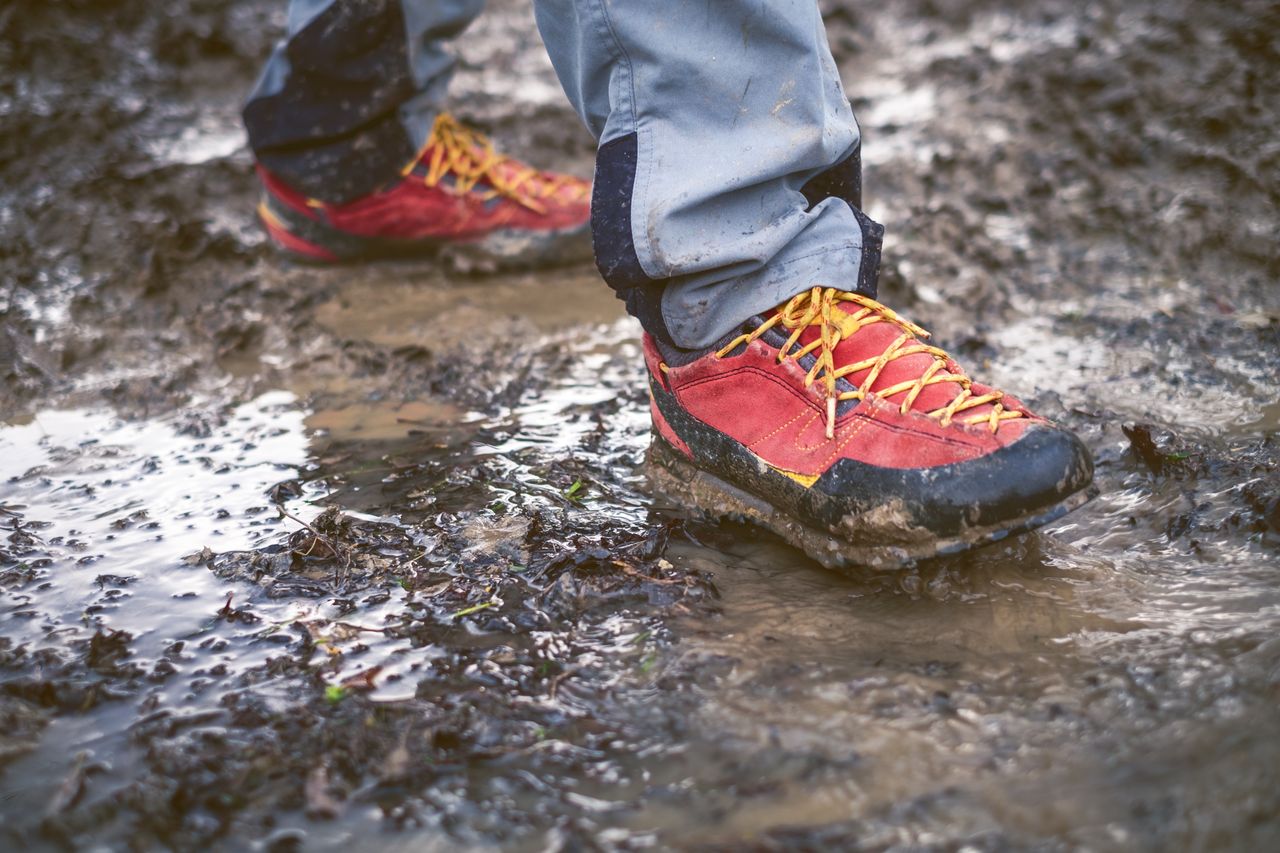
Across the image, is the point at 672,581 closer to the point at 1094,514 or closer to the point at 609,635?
the point at 609,635

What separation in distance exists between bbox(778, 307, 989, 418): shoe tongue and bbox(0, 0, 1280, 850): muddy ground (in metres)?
0.26

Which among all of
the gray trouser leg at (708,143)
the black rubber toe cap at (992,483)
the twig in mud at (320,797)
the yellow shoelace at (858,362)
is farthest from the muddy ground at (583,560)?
the gray trouser leg at (708,143)

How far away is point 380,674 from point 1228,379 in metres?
1.74

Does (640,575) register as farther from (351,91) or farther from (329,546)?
(351,91)

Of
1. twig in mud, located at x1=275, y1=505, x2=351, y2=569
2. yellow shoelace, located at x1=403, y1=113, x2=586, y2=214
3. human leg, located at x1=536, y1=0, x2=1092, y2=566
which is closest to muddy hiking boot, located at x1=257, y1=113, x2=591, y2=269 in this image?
yellow shoelace, located at x1=403, y1=113, x2=586, y2=214

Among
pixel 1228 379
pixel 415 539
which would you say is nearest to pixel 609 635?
pixel 415 539

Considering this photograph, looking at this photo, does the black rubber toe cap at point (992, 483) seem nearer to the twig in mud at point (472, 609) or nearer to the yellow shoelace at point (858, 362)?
the yellow shoelace at point (858, 362)

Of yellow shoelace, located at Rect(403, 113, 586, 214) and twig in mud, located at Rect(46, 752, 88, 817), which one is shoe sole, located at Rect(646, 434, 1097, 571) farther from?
yellow shoelace, located at Rect(403, 113, 586, 214)

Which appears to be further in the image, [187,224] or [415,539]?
[187,224]

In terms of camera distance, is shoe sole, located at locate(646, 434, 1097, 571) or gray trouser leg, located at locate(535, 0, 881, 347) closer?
shoe sole, located at locate(646, 434, 1097, 571)

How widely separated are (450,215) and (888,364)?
162 cm

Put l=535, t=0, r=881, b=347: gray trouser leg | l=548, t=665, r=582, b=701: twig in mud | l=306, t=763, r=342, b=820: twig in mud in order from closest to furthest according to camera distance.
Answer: l=306, t=763, r=342, b=820: twig in mud, l=548, t=665, r=582, b=701: twig in mud, l=535, t=0, r=881, b=347: gray trouser leg

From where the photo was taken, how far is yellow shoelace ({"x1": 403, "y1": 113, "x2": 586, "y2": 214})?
2.78 metres

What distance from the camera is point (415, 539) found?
5.64ft
